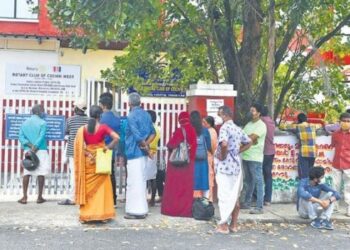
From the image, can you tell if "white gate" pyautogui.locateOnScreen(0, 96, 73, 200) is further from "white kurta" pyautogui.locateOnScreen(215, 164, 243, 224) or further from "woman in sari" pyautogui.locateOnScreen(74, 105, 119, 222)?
"white kurta" pyautogui.locateOnScreen(215, 164, 243, 224)

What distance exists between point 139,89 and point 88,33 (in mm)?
3288

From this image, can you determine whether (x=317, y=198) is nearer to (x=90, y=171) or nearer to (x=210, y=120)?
(x=210, y=120)

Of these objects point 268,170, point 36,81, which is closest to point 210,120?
point 268,170

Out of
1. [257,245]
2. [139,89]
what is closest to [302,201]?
[257,245]

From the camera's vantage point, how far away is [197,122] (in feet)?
28.9

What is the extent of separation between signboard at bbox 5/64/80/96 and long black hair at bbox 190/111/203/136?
6589 mm

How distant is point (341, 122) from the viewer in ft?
31.6

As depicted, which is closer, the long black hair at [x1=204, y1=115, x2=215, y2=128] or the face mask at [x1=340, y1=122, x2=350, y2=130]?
the long black hair at [x1=204, y1=115, x2=215, y2=128]

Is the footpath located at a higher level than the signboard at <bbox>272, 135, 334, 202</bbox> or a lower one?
lower

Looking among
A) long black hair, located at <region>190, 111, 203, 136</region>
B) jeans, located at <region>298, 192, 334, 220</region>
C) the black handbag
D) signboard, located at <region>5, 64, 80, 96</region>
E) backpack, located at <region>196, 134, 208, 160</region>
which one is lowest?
jeans, located at <region>298, 192, 334, 220</region>

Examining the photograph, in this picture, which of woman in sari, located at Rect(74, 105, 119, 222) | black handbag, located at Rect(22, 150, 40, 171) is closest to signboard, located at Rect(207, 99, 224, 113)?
woman in sari, located at Rect(74, 105, 119, 222)

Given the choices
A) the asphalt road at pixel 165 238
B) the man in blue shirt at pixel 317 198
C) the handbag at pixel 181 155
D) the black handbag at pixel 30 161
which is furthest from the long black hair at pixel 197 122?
the black handbag at pixel 30 161

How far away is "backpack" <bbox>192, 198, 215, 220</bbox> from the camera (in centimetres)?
859

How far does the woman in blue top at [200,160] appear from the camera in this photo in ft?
28.9
